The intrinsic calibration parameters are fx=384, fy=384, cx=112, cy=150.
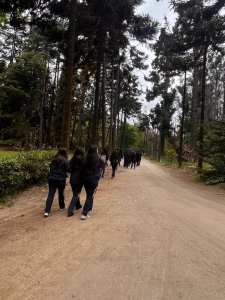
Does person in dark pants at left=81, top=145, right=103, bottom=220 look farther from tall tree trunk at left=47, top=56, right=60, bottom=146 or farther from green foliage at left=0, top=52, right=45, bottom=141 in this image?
tall tree trunk at left=47, top=56, right=60, bottom=146

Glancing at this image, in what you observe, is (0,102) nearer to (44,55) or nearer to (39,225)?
(44,55)

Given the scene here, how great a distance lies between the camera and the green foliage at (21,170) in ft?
39.5

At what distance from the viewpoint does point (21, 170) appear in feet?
43.6

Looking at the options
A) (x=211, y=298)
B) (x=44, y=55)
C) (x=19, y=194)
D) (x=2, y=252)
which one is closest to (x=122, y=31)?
(x=19, y=194)

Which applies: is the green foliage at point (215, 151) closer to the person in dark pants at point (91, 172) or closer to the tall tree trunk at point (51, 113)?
the person in dark pants at point (91, 172)

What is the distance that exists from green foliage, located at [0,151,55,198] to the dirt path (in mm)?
1553

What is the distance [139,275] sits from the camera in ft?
17.8

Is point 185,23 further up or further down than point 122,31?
further up

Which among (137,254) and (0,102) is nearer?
(137,254)

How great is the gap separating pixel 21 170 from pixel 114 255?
7.73 m

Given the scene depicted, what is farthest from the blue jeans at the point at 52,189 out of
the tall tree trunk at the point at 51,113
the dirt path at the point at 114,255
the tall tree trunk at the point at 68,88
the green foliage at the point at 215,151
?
the tall tree trunk at the point at 51,113

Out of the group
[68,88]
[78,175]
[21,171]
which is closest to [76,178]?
[78,175]

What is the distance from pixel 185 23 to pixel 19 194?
17274 millimetres

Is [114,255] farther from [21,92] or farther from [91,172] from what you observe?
[21,92]
